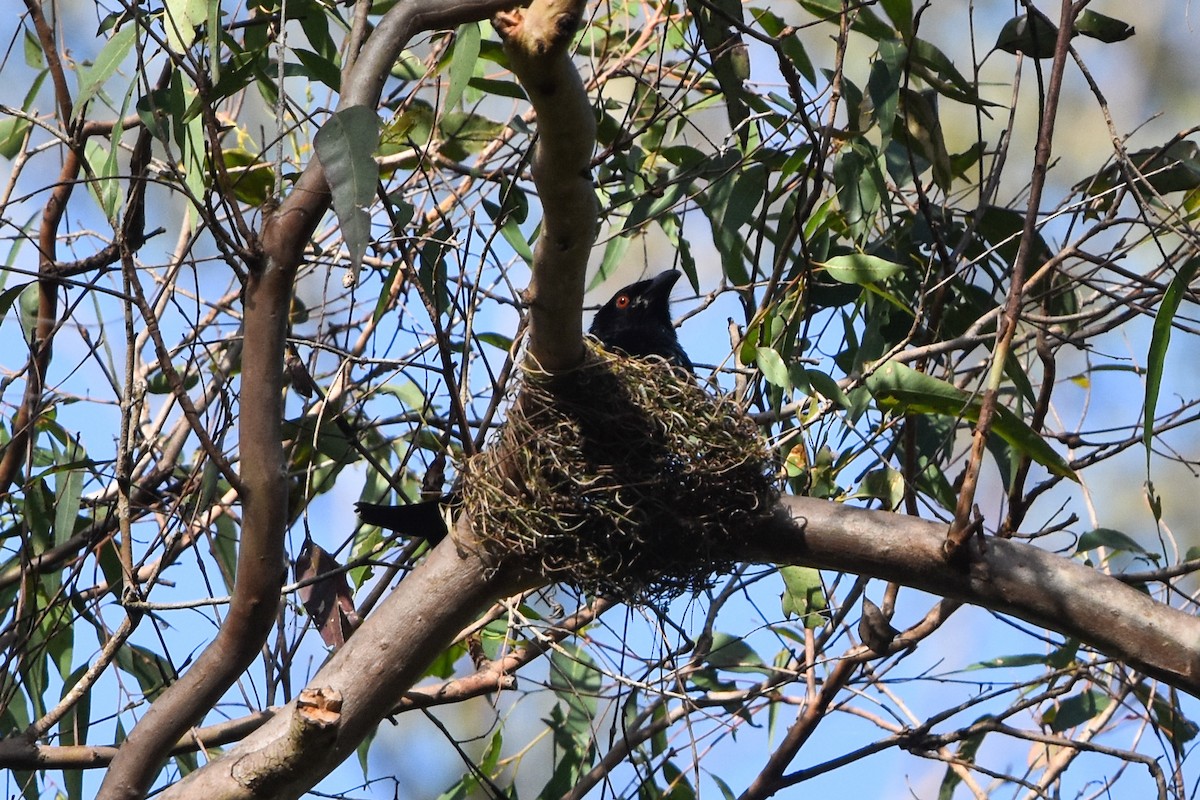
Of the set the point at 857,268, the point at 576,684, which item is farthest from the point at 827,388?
the point at 576,684

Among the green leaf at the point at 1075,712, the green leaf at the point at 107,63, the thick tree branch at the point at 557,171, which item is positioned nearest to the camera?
the thick tree branch at the point at 557,171

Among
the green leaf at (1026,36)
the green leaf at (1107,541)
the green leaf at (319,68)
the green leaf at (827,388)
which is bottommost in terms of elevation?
the green leaf at (1107,541)

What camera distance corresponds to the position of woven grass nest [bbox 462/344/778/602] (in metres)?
2.54

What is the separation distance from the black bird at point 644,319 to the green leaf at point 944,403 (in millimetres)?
1277

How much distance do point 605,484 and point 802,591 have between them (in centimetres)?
79

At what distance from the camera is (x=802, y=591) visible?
3.12 meters

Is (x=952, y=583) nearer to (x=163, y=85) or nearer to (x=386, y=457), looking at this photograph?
(x=163, y=85)

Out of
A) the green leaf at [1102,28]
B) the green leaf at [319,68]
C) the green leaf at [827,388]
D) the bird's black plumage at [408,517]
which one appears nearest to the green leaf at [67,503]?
the bird's black plumage at [408,517]

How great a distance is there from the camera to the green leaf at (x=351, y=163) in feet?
6.35

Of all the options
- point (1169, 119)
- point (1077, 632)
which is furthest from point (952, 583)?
point (1169, 119)

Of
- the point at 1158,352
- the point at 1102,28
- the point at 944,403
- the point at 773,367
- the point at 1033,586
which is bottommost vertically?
the point at 1033,586

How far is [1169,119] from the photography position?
6672mm

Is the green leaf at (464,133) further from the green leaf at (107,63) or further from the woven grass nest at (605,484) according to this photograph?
the woven grass nest at (605,484)

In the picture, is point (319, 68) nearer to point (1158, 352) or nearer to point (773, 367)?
point (773, 367)
